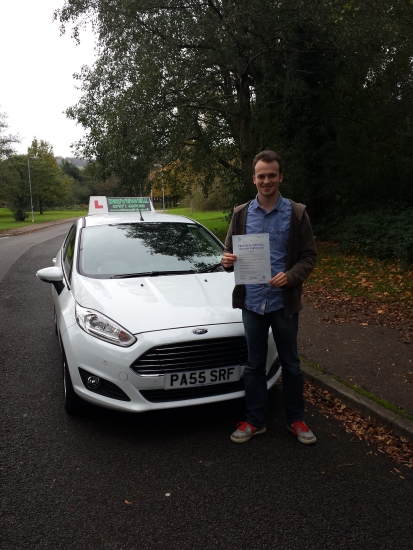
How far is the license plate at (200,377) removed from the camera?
3.54 m

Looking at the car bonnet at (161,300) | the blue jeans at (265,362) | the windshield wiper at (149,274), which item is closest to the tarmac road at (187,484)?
the blue jeans at (265,362)

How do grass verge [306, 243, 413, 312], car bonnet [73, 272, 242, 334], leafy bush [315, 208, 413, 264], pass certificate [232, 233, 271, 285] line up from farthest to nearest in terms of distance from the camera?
leafy bush [315, 208, 413, 264]
grass verge [306, 243, 413, 312]
car bonnet [73, 272, 242, 334]
pass certificate [232, 233, 271, 285]

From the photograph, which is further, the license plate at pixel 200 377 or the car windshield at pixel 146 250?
the car windshield at pixel 146 250

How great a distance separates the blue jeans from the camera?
3.49 meters

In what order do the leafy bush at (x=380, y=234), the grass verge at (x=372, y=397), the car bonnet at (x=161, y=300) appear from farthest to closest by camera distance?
the leafy bush at (x=380, y=234), the grass verge at (x=372, y=397), the car bonnet at (x=161, y=300)

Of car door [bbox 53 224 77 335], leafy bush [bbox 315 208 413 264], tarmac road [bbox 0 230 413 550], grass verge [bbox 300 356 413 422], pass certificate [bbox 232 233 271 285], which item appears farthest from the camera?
leafy bush [bbox 315 208 413 264]

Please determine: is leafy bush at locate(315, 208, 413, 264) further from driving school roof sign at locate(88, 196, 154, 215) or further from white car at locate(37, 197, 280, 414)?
white car at locate(37, 197, 280, 414)

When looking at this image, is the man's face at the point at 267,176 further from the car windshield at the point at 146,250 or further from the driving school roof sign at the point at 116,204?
the driving school roof sign at the point at 116,204

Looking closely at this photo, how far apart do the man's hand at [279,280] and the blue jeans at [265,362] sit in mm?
278

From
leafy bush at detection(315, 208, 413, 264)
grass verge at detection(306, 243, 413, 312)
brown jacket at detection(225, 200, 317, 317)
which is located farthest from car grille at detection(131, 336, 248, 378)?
leafy bush at detection(315, 208, 413, 264)

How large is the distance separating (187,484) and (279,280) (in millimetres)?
1466

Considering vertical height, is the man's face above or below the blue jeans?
above

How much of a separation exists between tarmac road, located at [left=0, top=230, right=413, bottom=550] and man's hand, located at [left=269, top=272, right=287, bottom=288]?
126cm

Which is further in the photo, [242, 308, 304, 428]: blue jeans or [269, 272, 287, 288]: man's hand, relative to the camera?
[242, 308, 304, 428]: blue jeans
